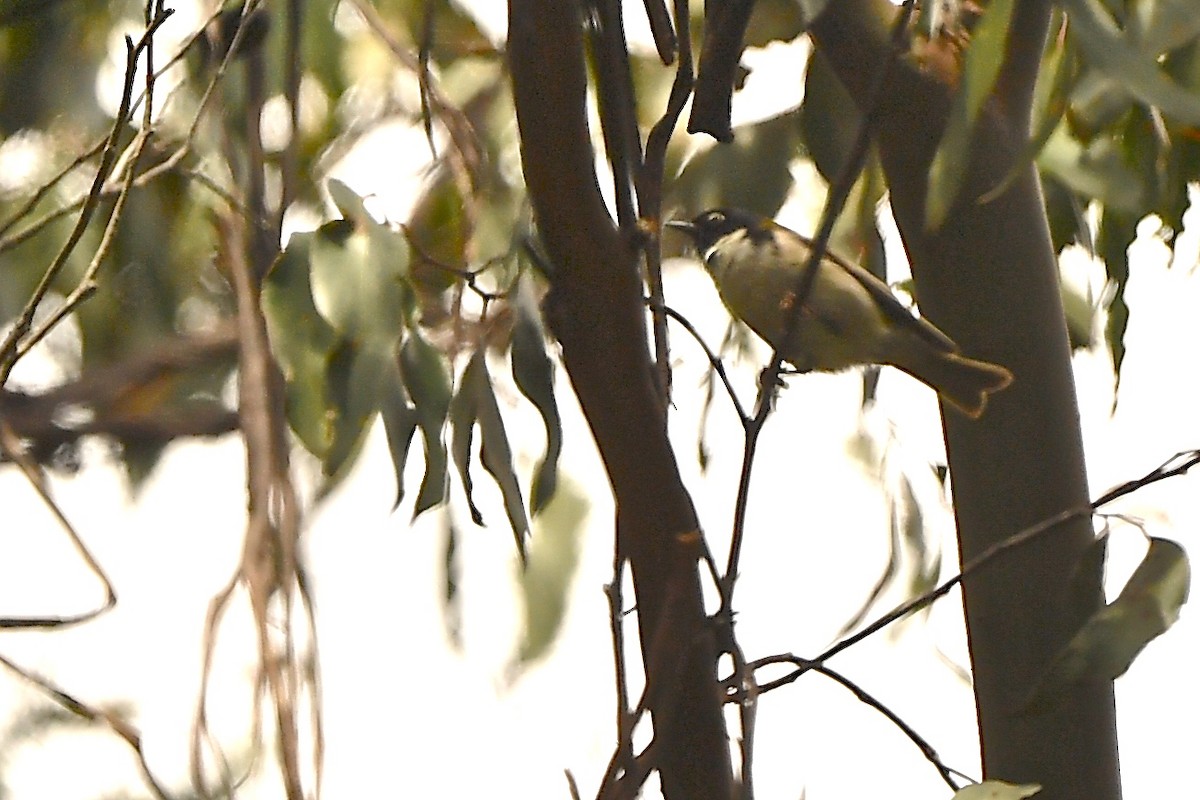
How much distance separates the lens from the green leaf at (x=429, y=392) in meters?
0.85

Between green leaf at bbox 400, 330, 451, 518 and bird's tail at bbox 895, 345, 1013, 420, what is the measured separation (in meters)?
0.35

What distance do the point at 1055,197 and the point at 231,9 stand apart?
2.37 feet

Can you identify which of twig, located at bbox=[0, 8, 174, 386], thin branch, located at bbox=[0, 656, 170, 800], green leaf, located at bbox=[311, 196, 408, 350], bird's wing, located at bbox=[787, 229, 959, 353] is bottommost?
thin branch, located at bbox=[0, 656, 170, 800]

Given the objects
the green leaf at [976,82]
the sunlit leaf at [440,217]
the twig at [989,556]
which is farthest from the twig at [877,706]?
the sunlit leaf at [440,217]

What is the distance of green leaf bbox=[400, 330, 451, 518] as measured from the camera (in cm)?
85

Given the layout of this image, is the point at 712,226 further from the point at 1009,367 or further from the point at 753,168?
the point at 1009,367

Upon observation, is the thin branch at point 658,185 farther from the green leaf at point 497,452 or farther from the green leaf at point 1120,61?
the green leaf at point 1120,61

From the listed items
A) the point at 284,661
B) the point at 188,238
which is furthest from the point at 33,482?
the point at 188,238

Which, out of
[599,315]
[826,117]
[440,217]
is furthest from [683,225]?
[599,315]

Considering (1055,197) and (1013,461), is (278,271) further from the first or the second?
(1055,197)

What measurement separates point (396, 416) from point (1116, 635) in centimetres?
46

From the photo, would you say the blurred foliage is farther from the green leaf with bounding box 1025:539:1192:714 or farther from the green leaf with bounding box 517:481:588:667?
the green leaf with bounding box 1025:539:1192:714

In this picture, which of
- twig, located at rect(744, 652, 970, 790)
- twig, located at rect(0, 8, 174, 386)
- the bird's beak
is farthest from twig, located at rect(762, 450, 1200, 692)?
the bird's beak

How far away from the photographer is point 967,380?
3.09 feet
